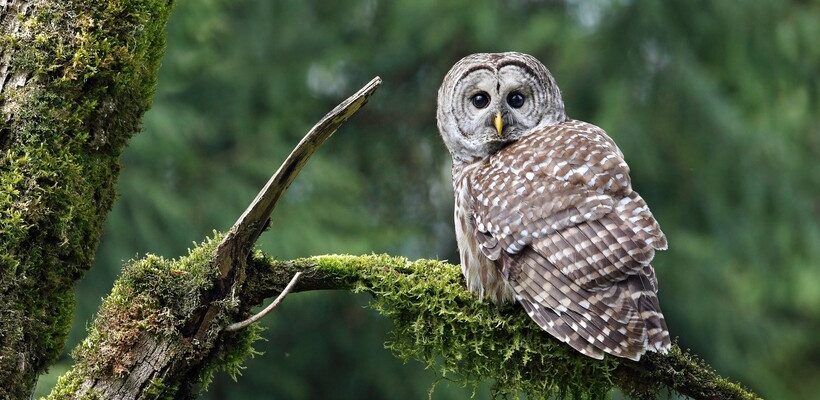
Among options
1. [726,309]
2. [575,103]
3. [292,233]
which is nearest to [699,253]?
[726,309]

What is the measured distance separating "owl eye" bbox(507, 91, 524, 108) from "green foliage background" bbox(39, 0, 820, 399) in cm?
678

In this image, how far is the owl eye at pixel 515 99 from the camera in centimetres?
548

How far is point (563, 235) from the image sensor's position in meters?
4.48

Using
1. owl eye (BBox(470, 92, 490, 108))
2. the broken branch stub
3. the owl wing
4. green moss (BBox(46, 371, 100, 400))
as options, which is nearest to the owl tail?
the owl wing

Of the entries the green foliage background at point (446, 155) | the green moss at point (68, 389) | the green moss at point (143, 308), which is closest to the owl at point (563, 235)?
the green moss at point (143, 308)

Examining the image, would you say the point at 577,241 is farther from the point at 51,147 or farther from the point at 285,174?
the point at 51,147

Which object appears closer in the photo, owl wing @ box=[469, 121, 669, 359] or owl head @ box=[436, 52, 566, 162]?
owl wing @ box=[469, 121, 669, 359]

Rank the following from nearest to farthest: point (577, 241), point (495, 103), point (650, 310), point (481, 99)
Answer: point (650, 310) → point (577, 241) → point (495, 103) → point (481, 99)

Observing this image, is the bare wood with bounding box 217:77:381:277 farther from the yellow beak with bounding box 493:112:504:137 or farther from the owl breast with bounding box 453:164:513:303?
the yellow beak with bounding box 493:112:504:137

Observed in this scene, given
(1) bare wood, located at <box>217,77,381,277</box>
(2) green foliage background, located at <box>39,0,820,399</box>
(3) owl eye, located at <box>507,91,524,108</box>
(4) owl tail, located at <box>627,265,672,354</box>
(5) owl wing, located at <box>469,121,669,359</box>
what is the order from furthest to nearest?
(2) green foliage background, located at <box>39,0,820,399</box> < (3) owl eye, located at <box>507,91,524,108</box> < (5) owl wing, located at <box>469,121,669,359</box> < (4) owl tail, located at <box>627,265,672,354</box> < (1) bare wood, located at <box>217,77,381,277</box>

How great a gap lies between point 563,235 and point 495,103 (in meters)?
1.12

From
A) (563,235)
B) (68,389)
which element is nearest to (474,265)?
(563,235)

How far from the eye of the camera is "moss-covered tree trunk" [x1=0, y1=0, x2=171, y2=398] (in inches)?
132

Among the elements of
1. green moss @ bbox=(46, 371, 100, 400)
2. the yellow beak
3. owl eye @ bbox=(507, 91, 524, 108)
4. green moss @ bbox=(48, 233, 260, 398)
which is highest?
owl eye @ bbox=(507, 91, 524, 108)
